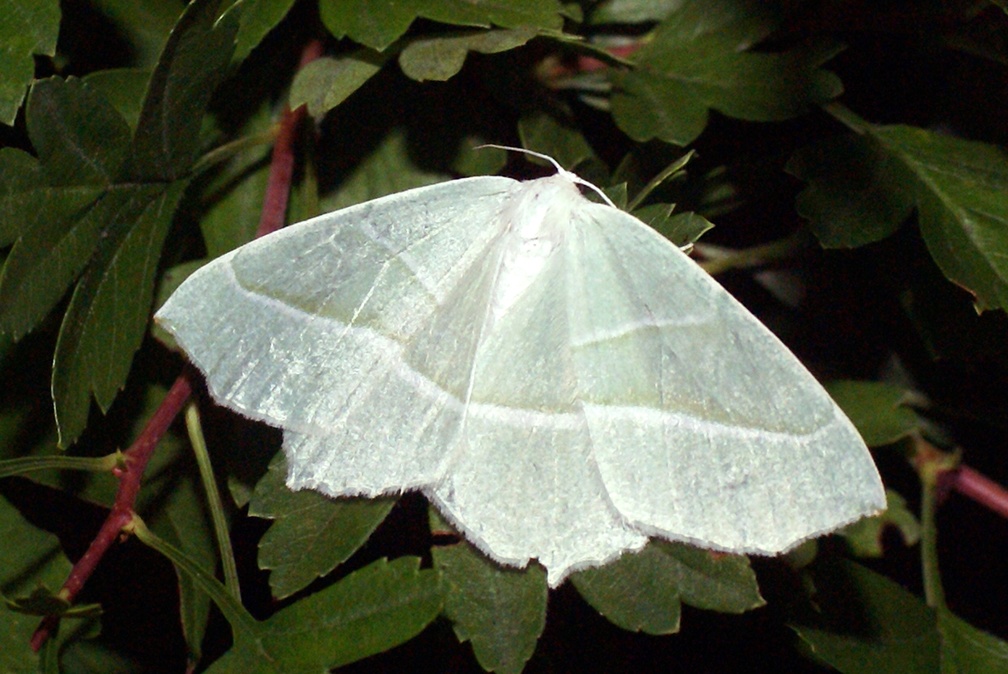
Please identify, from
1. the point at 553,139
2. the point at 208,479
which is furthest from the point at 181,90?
the point at 553,139

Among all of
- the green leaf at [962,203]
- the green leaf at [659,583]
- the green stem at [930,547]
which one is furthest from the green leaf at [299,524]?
the green stem at [930,547]

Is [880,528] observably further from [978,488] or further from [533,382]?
[533,382]

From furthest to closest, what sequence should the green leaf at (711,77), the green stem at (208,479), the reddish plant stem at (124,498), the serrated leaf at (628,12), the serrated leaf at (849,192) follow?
the serrated leaf at (628,12), the green leaf at (711,77), the serrated leaf at (849,192), the green stem at (208,479), the reddish plant stem at (124,498)

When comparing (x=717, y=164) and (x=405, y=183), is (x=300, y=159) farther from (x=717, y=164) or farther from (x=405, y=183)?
(x=717, y=164)

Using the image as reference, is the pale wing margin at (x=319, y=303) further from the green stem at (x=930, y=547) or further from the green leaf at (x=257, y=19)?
the green stem at (x=930, y=547)

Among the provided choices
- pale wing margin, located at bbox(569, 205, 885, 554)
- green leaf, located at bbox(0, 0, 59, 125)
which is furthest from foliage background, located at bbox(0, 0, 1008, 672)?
pale wing margin, located at bbox(569, 205, 885, 554)

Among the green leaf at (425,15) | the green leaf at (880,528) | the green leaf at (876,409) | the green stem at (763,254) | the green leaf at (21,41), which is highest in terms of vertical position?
the green leaf at (21,41)
